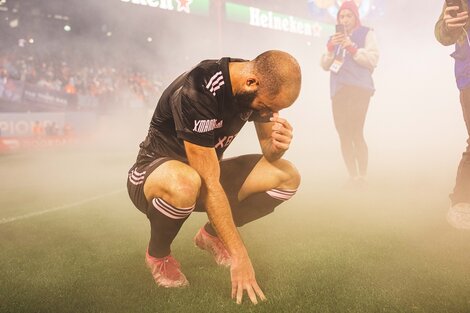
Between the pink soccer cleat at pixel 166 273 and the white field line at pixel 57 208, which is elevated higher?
the pink soccer cleat at pixel 166 273

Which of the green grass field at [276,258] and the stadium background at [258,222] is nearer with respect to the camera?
the green grass field at [276,258]

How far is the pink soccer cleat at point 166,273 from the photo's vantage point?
99.0 inches

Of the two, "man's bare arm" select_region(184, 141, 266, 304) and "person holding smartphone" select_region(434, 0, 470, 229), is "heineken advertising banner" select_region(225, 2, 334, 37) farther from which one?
"man's bare arm" select_region(184, 141, 266, 304)

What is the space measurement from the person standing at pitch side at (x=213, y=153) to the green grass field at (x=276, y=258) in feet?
0.69

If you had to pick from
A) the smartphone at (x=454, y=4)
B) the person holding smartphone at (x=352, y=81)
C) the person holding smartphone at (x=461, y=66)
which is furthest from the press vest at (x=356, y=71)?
the smartphone at (x=454, y=4)

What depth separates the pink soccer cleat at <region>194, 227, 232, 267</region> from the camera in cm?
288

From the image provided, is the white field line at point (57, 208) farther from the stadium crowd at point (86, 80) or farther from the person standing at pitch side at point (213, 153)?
the stadium crowd at point (86, 80)

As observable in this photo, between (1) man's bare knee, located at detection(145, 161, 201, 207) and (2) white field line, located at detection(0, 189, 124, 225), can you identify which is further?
(2) white field line, located at detection(0, 189, 124, 225)

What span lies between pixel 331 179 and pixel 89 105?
9488 mm

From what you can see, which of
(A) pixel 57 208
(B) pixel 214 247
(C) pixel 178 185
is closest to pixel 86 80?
(A) pixel 57 208

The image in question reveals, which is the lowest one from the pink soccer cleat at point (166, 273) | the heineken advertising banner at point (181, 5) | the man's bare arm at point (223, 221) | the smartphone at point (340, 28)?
the pink soccer cleat at point (166, 273)

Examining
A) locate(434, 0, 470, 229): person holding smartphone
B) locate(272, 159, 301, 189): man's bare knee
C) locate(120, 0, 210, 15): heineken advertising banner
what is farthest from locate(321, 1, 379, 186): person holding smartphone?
locate(120, 0, 210, 15): heineken advertising banner

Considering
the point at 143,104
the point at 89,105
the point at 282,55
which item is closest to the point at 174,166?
the point at 282,55

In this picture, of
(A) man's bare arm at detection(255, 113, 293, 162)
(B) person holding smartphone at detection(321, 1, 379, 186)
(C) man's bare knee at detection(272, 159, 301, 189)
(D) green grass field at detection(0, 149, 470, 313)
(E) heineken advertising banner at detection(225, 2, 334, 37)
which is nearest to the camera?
(D) green grass field at detection(0, 149, 470, 313)
